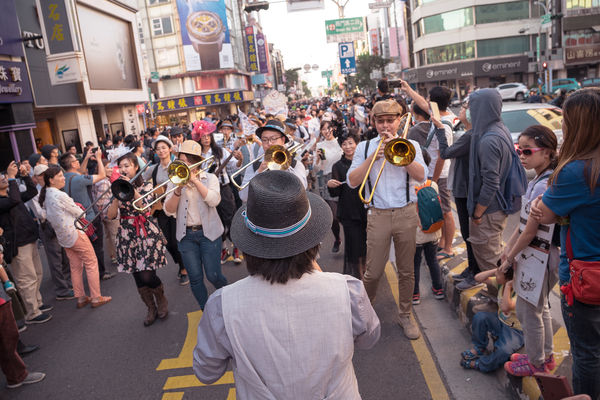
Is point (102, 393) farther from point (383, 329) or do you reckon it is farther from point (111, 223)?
point (111, 223)

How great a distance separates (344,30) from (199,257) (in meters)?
21.4

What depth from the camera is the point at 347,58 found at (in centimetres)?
2289

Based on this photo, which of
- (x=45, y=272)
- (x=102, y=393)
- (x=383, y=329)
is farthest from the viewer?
(x=45, y=272)

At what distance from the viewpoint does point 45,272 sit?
7.39 m

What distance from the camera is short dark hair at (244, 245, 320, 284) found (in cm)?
167

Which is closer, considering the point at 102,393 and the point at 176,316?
the point at 102,393

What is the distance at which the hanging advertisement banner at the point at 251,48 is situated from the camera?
181 ft

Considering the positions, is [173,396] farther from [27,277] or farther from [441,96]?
[441,96]

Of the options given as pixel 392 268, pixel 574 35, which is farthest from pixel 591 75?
pixel 392 268

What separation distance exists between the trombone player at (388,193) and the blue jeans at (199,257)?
1567mm

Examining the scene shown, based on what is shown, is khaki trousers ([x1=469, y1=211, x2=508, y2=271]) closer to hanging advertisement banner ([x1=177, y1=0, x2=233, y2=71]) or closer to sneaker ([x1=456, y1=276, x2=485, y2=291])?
sneaker ([x1=456, y1=276, x2=485, y2=291])

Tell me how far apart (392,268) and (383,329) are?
5.68 feet

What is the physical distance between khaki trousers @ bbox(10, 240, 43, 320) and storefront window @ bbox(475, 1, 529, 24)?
158 feet

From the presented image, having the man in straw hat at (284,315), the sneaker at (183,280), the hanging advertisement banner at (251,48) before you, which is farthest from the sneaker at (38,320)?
the hanging advertisement banner at (251,48)
